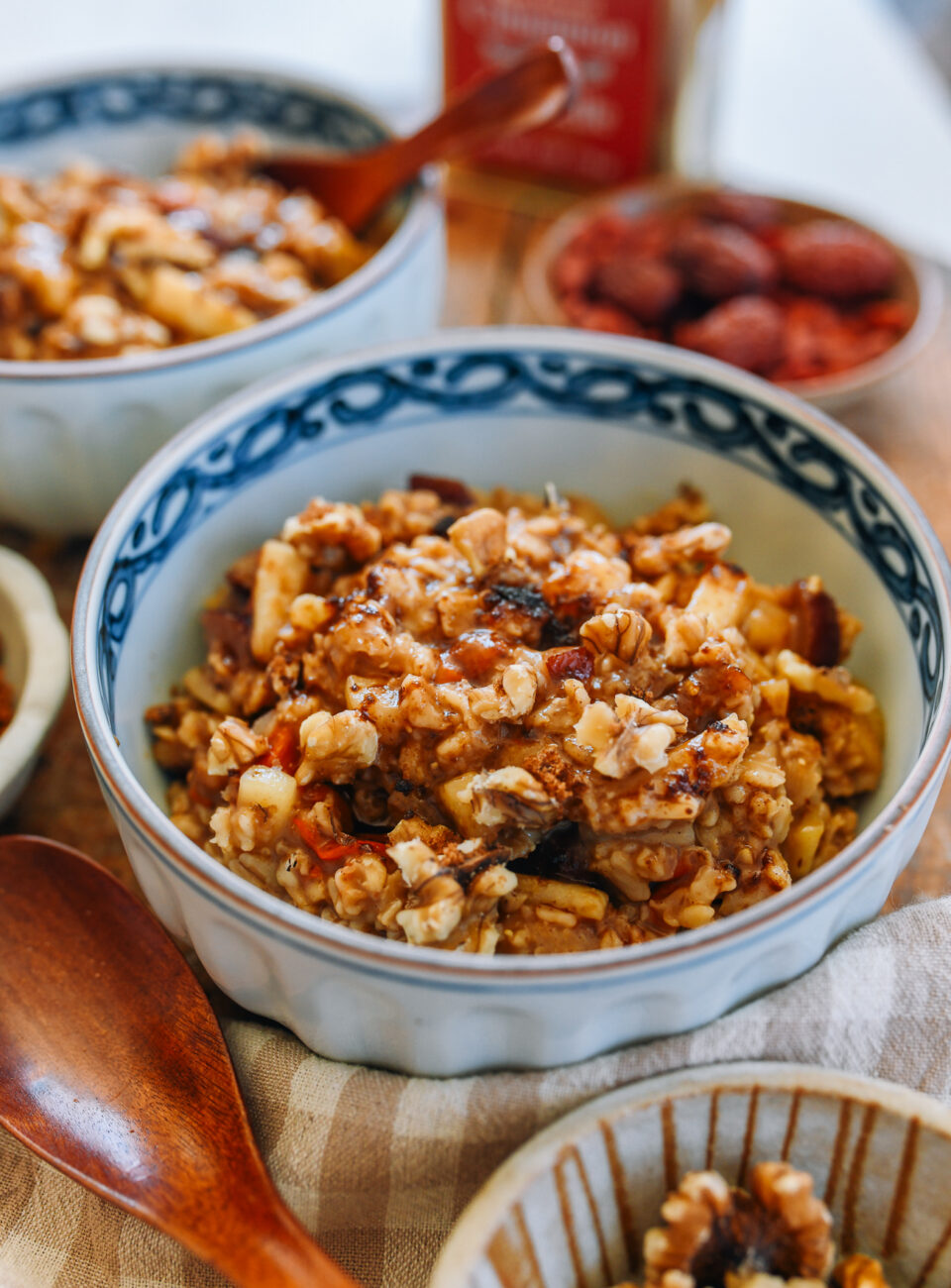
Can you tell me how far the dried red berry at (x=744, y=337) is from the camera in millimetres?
1755

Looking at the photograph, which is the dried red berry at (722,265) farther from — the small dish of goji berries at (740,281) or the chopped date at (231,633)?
the chopped date at (231,633)

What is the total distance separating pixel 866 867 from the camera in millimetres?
852

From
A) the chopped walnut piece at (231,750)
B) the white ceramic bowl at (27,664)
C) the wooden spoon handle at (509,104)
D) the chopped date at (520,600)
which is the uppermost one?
the wooden spoon handle at (509,104)

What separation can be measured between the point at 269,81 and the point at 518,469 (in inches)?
36.5

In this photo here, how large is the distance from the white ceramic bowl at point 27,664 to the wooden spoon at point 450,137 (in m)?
0.76

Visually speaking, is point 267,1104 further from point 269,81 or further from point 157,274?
point 269,81

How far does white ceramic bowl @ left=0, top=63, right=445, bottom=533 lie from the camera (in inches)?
52.3

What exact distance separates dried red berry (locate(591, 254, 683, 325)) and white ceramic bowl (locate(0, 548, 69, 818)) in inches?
40.5

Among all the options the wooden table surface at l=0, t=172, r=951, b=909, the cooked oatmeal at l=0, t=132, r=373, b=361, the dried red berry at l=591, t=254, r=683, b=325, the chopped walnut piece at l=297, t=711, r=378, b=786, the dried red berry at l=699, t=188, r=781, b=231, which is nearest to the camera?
the chopped walnut piece at l=297, t=711, r=378, b=786

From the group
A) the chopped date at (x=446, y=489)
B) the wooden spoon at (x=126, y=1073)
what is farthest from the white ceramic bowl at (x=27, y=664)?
the chopped date at (x=446, y=489)

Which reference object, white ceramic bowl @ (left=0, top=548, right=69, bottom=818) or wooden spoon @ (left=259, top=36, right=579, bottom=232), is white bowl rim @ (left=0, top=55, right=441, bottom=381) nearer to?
wooden spoon @ (left=259, top=36, right=579, bottom=232)

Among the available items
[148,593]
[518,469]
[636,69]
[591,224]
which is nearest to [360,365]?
[518,469]

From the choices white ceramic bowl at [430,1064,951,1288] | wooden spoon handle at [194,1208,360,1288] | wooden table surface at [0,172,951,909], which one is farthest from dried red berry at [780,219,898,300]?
wooden spoon handle at [194,1208,360,1288]

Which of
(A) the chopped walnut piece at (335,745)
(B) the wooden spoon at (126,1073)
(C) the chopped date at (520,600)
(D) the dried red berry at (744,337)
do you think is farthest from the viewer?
(D) the dried red berry at (744,337)
